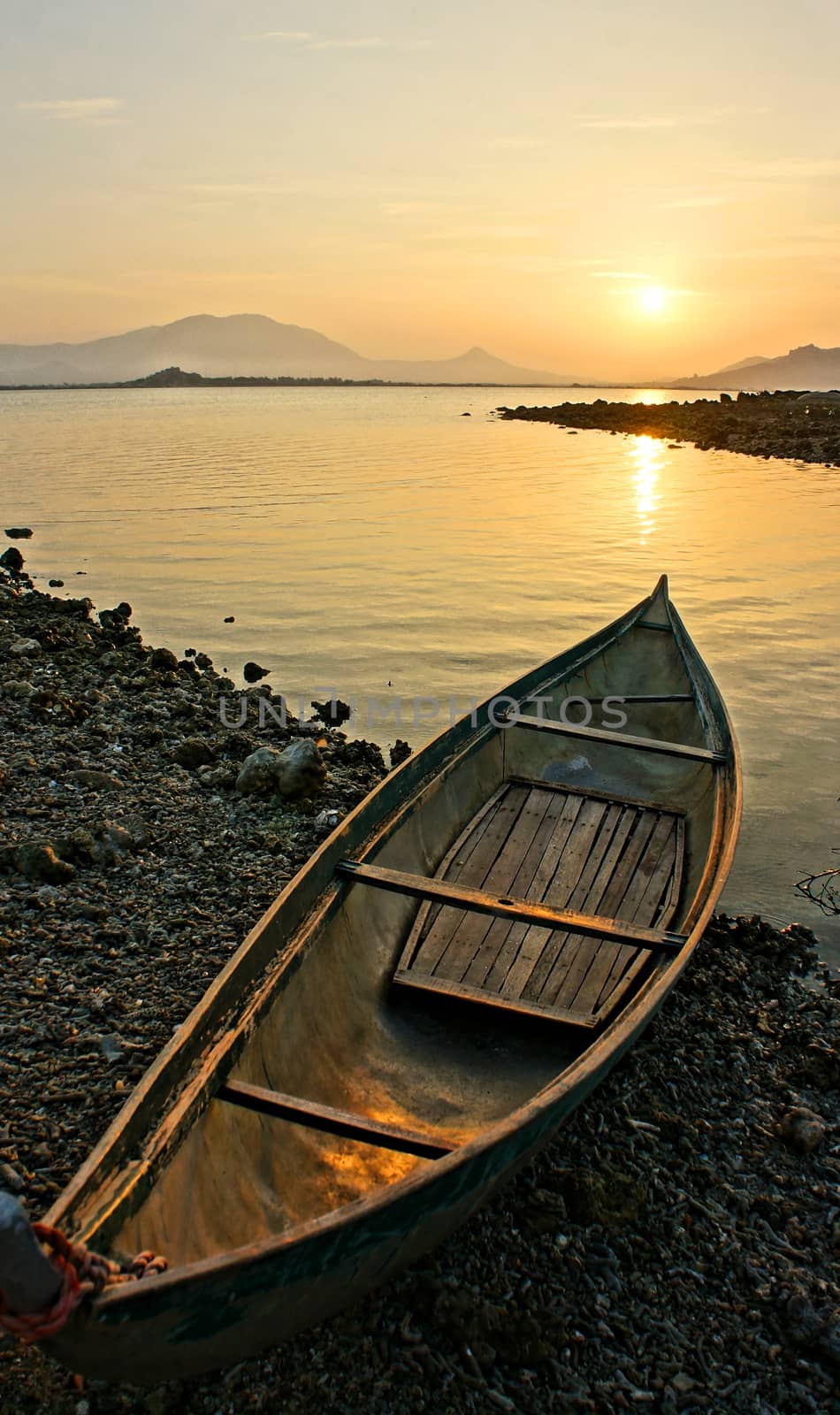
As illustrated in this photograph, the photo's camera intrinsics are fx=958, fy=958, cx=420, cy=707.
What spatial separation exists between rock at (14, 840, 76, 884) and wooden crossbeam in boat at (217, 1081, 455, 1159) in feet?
12.7

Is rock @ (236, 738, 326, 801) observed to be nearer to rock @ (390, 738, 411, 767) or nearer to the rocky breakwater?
the rocky breakwater

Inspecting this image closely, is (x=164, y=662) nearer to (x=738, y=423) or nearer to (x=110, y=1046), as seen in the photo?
(x=110, y=1046)

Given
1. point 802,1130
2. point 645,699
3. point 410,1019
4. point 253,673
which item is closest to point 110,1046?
point 410,1019

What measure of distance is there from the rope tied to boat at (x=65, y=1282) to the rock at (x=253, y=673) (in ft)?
38.1

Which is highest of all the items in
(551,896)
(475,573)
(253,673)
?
(475,573)

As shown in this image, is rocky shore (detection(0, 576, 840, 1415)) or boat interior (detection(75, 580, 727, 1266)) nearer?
rocky shore (detection(0, 576, 840, 1415))

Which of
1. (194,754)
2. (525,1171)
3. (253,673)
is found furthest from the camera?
(253,673)

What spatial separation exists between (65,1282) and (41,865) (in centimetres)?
521

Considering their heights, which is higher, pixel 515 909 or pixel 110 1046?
pixel 515 909

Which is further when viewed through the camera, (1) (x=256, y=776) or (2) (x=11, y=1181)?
(1) (x=256, y=776)

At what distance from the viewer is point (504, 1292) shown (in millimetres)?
4625

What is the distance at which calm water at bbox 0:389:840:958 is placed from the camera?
1298 cm

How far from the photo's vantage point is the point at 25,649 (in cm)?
1435

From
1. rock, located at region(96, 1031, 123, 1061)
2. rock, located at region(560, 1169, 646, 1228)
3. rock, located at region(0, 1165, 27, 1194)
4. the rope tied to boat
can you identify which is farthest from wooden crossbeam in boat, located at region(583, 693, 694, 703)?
the rope tied to boat
